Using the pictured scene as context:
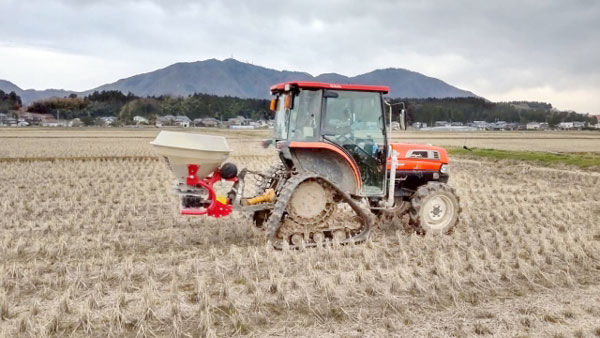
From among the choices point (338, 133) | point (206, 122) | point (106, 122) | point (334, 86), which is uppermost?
point (334, 86)

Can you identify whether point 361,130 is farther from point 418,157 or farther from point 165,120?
point 165,120

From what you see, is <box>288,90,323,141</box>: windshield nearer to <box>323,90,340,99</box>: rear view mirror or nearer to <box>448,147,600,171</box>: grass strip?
<box>323,90,340,99</box>: rear view mirror

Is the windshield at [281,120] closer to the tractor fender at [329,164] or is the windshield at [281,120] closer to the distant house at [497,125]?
the tractor fender at [329,164]

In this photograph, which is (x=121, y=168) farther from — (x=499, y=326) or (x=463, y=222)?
(x=499, y=326)

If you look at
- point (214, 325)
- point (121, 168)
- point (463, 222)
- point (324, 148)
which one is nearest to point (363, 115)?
point (324, 148)

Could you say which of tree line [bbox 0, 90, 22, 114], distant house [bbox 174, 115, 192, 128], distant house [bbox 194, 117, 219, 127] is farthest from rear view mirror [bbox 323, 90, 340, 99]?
tree line [bbox 0, 90, 22, 114]

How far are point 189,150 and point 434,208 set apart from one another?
4.00 meters

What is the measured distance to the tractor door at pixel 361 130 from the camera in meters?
7.12

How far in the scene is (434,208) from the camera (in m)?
8.05

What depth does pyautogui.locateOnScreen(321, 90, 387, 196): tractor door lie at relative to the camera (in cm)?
712

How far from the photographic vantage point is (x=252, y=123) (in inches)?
4318

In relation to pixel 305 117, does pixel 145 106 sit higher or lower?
lower

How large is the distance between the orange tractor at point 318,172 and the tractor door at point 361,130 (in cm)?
1

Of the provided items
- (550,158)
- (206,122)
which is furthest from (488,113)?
(550,158)
